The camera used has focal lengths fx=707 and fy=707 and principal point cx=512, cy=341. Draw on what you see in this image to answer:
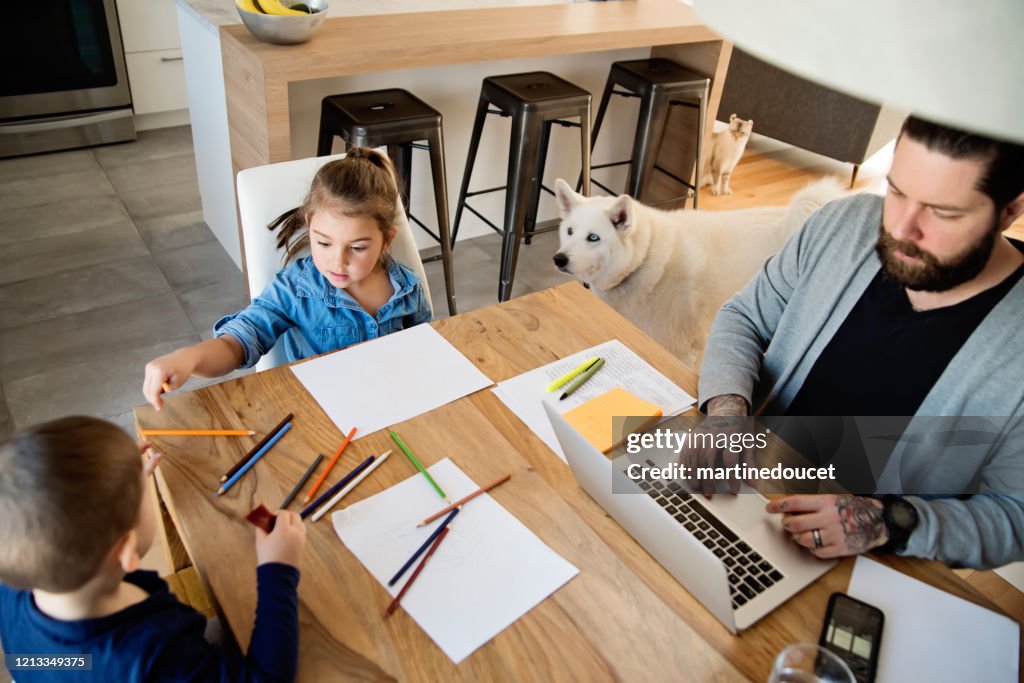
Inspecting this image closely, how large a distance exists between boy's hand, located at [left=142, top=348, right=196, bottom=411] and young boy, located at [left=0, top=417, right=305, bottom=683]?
0.34m

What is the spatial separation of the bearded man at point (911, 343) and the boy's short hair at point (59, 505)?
0.86m

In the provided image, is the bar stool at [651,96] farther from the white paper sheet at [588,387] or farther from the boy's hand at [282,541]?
the boy's hand at [282,541]

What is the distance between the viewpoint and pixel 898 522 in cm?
99

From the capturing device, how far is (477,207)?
340 cm

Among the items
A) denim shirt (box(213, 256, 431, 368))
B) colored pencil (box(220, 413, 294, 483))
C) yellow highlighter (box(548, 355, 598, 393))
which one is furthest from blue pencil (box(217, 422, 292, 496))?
yellow highlighter (box(548, 355, 598, 393))

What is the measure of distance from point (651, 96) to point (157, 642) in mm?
2842

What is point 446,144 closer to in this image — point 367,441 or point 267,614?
point 367,441

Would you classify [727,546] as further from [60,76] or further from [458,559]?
[60,76]

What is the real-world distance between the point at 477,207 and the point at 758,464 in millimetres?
2477

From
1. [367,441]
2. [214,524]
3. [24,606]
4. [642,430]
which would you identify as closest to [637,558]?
[642,430]

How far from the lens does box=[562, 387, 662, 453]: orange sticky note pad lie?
3.89ft

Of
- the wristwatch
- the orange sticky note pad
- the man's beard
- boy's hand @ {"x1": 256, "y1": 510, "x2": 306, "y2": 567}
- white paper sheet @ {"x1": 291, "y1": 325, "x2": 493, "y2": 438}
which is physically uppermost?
the man's beard

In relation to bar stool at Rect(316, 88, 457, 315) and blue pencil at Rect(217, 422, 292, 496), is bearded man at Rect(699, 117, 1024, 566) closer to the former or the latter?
blue pencil at Rect(217, 422, 292, 496)

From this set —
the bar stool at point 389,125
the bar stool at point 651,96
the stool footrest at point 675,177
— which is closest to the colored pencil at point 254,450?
the bar stool at point 389,125
